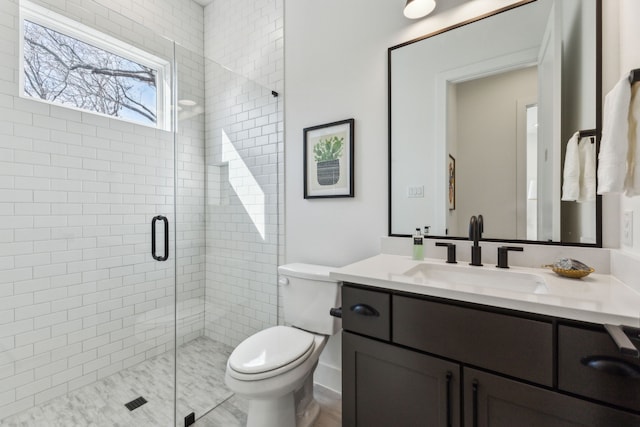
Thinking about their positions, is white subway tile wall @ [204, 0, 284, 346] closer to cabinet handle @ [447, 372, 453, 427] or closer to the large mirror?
the large mirror

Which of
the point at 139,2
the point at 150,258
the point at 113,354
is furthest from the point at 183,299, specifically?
the point at 139,2

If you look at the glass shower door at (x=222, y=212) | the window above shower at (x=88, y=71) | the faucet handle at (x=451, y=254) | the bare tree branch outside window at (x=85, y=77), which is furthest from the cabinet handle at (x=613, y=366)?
the bare tree branch outside window at (x=85, y=77)

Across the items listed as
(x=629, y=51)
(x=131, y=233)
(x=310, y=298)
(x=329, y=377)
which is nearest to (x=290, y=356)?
(x=310, y=298)

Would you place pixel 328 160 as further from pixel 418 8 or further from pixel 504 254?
pixel 504 254

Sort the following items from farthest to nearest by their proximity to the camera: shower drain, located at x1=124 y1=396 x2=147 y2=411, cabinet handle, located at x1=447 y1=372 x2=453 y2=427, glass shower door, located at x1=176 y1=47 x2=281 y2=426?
glass shower door, located at x1=176 y1=47 x2=281 y2=426, shower drain, located at x1=124 y1=396 x2=147 y2=411, cabinet handle, located at x1=447 y1=372 x2=453 y2=427

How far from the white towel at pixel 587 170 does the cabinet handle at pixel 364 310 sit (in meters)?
0.97

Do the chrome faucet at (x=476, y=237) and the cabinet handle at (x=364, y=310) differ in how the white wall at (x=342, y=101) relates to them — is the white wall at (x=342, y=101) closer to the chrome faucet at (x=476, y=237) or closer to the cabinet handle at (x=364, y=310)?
the chrome faucet at (x=476, y=237)

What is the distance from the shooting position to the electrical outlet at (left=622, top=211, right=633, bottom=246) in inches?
39.4

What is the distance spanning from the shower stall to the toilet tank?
0.42 m

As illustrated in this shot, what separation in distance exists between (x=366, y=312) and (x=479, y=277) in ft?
1.83

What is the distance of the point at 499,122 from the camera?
1383 millimetres

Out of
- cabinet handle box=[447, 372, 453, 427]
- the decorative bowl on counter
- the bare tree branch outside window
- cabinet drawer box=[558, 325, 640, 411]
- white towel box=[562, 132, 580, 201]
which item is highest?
the bare tree branch outside window

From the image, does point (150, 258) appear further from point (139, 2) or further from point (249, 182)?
point (139, 2)

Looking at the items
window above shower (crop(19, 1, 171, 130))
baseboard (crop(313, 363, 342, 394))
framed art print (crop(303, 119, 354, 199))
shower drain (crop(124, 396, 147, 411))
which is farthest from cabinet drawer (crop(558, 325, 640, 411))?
window above shower (crop(19, 1, 171, 130))
